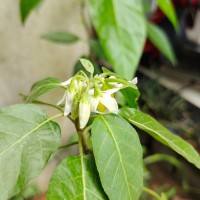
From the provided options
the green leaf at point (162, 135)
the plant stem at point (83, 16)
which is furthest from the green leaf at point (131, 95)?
the plant stem at point (83, 16)

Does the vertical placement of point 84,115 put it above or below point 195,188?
above

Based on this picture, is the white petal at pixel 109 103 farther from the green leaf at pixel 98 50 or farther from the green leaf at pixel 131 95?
the green leaf at pixel 98 50

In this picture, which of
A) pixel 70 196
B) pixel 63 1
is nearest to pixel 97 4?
pixel 70 196

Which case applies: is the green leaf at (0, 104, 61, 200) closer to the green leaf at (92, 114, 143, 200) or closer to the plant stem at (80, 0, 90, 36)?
the green leaf at (92, 114, 143, 200)

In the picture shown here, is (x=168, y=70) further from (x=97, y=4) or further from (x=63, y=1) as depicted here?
(x=97, y=4)

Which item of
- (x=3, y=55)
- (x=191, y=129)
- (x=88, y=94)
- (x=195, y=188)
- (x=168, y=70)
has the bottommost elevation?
(x=195, y=188)

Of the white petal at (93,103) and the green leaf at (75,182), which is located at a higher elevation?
the white petal at (93,103)

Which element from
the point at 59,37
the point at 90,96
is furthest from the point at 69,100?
the point at 59,37

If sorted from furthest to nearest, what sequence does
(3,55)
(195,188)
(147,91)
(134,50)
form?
(147,91), (195,188), (3,55), (134,50)

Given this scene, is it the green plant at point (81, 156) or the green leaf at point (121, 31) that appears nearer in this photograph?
the green plant at point (81, 156)
